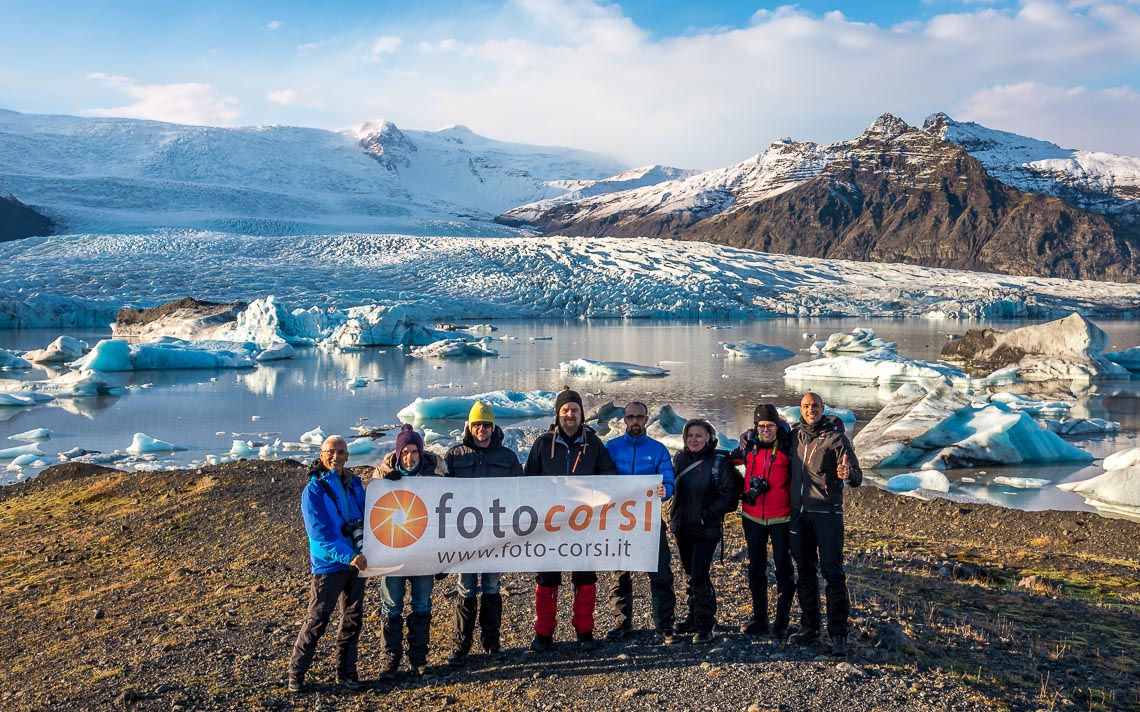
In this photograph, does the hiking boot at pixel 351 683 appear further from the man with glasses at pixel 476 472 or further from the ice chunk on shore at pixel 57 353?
the ice chunk on shore at pixel 57 353

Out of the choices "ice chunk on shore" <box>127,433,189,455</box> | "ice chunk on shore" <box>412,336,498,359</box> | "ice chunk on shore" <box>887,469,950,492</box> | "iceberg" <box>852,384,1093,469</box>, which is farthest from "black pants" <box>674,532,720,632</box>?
"ice chunk on shore" <box>412,336,498,359</box>

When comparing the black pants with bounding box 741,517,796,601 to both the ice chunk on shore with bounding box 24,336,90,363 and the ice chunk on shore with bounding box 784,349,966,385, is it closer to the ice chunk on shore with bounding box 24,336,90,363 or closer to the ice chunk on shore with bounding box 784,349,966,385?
the ice chunk on shore with bounding box 784,349,966,385

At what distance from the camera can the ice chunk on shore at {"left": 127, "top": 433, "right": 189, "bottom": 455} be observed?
42.9 feet

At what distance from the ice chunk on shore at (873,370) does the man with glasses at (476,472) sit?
19812 mm

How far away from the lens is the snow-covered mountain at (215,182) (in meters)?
64.2

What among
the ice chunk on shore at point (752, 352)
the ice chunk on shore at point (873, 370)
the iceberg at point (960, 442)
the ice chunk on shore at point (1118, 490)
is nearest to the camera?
the ice chunk on shore at point (1118, 490)

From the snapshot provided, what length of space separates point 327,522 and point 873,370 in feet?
68.9

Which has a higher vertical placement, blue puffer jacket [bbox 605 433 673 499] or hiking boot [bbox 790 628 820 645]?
blue puffer jacket [bbox 605 433 673 499]

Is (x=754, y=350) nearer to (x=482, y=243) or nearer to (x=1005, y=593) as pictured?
(x=1005, y=593)

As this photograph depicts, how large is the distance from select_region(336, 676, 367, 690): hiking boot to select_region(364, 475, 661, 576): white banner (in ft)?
1.72

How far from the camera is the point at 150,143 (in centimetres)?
8962

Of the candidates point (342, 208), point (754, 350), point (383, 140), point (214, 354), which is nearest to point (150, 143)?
point (342, 208)

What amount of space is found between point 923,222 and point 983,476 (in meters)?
122

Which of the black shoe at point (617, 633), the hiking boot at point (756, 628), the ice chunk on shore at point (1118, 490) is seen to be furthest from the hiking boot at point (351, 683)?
the ice chunk on shore at point (1118, 490)
